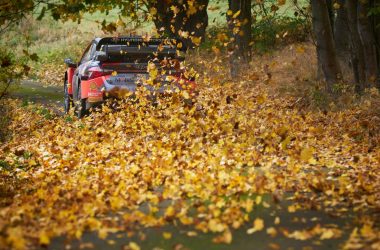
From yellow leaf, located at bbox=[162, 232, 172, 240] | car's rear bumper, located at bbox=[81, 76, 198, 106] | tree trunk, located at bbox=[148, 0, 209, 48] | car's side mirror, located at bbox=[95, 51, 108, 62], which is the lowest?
yellow leaf, located at bbox=[162, 232, 172, 240]

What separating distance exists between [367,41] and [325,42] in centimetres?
95

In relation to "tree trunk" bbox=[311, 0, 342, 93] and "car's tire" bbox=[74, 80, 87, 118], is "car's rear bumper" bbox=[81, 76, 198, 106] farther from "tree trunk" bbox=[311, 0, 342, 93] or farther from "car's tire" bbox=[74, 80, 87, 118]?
"tree trunk" bbox=[311, 0, 342, 93]

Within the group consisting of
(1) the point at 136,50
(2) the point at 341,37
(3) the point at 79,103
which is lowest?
(3) the point at 79,103

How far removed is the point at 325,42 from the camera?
50.9 feet

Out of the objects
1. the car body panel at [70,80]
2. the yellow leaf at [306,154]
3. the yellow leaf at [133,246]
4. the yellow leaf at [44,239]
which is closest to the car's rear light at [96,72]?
the car body panel at [70,80]

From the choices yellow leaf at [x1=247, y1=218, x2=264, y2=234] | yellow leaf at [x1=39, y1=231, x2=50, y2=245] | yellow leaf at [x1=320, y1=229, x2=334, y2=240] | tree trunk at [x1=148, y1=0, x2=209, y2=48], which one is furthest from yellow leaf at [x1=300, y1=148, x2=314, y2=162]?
tree trunk at [x1=148, y1=0, x2=209, y2=48]

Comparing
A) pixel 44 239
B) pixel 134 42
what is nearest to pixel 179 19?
pixel 134 42

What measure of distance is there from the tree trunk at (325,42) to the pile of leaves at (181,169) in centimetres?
153

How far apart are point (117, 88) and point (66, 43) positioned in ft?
78.6

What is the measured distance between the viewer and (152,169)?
9523mm

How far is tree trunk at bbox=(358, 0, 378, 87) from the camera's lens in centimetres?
1475

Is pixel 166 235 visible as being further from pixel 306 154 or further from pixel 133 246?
pixel 306 154

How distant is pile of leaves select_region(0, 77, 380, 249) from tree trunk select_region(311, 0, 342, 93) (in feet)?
5.01

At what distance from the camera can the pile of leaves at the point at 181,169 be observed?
694cm
